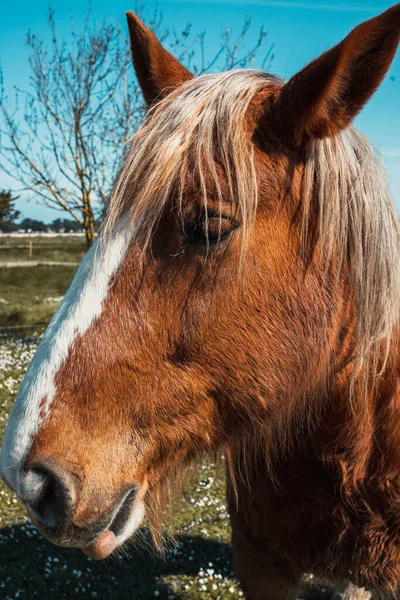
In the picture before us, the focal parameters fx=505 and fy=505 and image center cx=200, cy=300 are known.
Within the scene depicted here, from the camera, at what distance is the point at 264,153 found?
2.01 meters

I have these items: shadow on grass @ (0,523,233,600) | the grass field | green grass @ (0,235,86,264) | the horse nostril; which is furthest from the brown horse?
green grass @ (0,235,86,264)

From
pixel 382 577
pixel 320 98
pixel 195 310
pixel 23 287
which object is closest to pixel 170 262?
pixel 195 310

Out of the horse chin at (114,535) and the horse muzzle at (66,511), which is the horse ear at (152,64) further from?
the horse chin at (114,535)

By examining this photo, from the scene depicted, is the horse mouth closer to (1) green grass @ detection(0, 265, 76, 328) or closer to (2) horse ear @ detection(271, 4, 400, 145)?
(2) horse ear @ detection(271, 4, 400, 145)

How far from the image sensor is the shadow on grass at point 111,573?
14.3 feet

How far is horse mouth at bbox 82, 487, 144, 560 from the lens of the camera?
1.89 m

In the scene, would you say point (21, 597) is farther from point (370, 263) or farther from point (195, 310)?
point (370, 263)

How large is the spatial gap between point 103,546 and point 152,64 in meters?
2.15

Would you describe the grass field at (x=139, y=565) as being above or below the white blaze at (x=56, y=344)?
below

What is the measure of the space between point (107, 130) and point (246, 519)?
10.5m

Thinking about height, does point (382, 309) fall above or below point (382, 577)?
above

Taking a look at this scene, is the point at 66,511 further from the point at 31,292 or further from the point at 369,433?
the point at 31,292

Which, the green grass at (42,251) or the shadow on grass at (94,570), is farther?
the green grass at (42,251)

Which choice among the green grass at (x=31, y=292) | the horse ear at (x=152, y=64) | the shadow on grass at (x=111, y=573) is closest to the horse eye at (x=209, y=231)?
the horse ear at (x=152, y=64)
